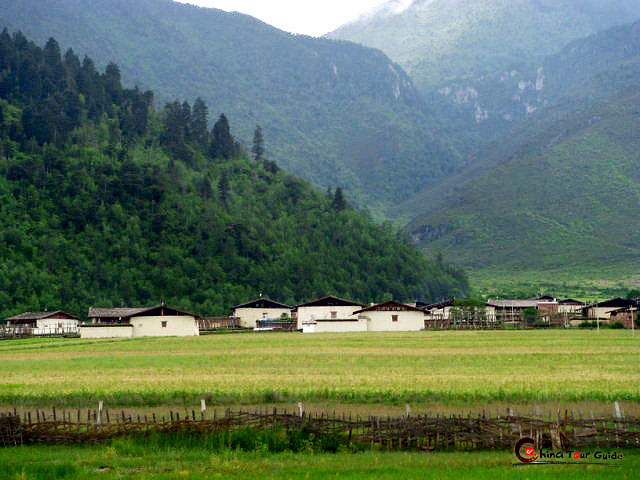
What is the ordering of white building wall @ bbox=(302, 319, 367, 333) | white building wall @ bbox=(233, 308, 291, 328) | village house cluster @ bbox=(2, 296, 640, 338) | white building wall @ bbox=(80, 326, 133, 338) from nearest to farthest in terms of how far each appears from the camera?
white building wall @ bbox=(80, 326, 133, 338), village house cluster @ bbox=(2, 296, 640, 338), white building wall @ bbox=(302, 319, 367, 333), white building wall @ bbox=(233, 308, 291, 328)

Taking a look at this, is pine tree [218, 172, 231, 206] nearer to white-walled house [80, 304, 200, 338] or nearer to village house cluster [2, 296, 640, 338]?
village house cluster [2, 296, 640, 338]

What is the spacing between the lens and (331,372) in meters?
49.5

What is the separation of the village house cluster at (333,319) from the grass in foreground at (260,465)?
77139 mm

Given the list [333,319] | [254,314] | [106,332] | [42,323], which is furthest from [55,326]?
[333,319]

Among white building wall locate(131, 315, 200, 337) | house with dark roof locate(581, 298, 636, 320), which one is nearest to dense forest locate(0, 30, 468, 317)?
white building wall locate(131, 315, 200, 337)

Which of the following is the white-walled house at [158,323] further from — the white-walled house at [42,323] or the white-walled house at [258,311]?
the white-walled house at [258,311]

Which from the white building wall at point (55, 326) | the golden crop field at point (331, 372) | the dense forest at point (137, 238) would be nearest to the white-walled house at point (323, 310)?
the dense forest at point (137, 238)

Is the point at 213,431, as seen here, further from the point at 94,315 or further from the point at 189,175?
the point at 189,175

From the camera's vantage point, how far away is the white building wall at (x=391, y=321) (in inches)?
4528

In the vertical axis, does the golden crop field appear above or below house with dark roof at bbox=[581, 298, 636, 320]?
below

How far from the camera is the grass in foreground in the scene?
24016 millimetres

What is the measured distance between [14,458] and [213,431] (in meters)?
6.29

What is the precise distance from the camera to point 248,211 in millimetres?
192500

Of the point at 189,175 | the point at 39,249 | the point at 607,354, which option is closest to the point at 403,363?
the point at 607,354
